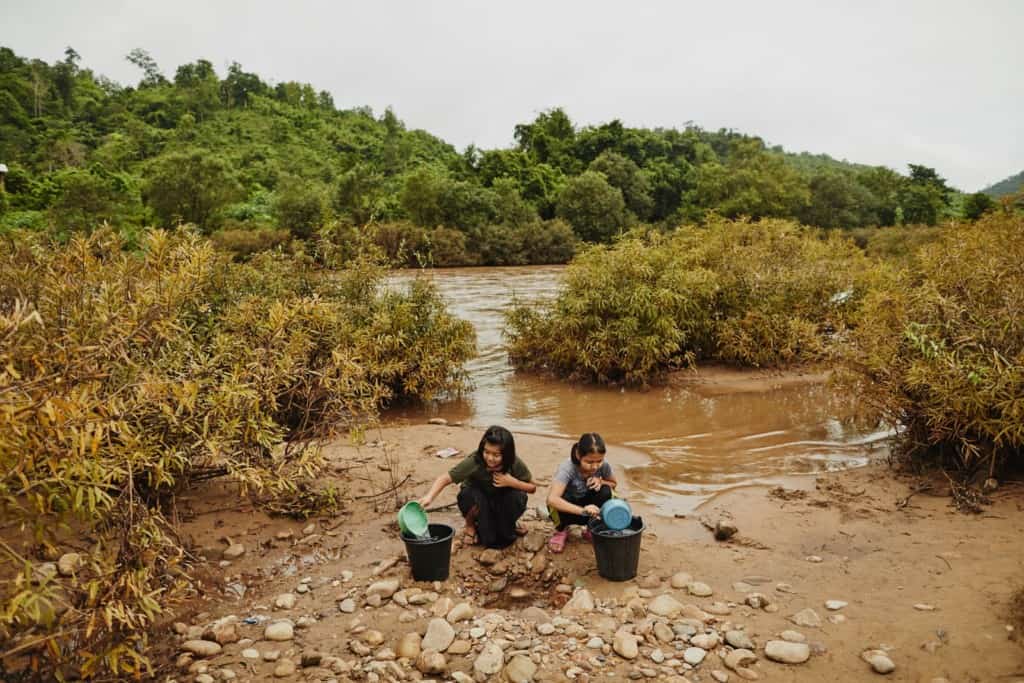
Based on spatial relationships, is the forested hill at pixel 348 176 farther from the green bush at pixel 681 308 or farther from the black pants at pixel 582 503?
the black pants at pixel 582 503

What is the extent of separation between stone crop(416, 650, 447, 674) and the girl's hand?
1.33 meters

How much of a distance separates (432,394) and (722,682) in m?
6.71

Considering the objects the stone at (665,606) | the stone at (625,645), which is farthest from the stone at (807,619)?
the stone at (625,645)

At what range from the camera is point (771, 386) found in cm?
1026

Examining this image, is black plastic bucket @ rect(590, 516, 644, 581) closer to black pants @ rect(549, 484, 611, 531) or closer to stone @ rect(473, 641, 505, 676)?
black pants @ rect(549, 484, 611, 531)

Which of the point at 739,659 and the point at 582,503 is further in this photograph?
the point at 582,503

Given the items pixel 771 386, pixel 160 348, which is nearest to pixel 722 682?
pixel 160 348

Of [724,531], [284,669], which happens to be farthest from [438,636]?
[724,531]

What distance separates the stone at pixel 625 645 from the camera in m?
3.35

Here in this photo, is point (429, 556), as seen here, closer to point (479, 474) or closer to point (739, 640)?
point (479, 474)

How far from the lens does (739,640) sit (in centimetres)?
344

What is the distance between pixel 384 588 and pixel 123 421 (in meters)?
1.80

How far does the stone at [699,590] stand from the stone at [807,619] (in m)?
0.51

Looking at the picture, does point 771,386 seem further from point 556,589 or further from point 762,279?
point 556,589
